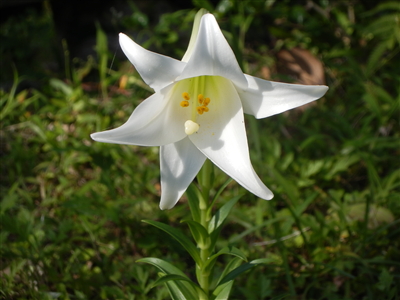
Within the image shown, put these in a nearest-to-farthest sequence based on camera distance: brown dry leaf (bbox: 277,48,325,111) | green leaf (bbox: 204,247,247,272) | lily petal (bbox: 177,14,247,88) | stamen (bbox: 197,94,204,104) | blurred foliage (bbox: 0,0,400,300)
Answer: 1. lily petal (bbox: 177,14,247,88)
2. green leaf (bbox: 204,247,247,272)
3. stamen (bbox: 197,94,204,104)
4. blurred foliage (bbox: 0,0,400,300)
5. brown dry leaf (bbox: 277,48,325,111)

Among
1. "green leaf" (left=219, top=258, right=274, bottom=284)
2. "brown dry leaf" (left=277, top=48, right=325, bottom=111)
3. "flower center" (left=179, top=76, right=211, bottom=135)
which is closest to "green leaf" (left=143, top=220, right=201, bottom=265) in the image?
"green leaf" (left=219, top=258, right=274, bottom=284)

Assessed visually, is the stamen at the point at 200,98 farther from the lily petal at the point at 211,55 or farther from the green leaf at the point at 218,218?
the green leaf at the point at 218,218

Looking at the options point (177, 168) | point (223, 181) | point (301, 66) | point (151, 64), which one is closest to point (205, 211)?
point (177, 168)

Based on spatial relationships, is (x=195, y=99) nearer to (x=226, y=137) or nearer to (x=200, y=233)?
(x=226, y=137)

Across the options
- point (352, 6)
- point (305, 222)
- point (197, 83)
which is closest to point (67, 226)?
point (197, 83)

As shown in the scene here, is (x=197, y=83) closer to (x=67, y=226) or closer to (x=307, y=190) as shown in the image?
(x=67, y=226)

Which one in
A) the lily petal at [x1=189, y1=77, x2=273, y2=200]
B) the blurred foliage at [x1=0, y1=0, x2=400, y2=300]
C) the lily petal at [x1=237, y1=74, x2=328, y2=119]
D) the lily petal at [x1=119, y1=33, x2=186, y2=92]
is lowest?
the blurred foliage at [x1=0, y1=0, x2=400, y2=300]

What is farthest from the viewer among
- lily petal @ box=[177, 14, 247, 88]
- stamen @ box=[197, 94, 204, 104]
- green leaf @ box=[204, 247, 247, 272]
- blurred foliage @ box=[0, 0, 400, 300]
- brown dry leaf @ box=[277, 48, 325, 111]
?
brown dry leaf @ box=[277, 48, 325, 111]

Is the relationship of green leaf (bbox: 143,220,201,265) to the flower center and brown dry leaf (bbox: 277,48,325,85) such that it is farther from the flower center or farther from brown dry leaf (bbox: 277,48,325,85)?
brown dry leaf (bbox: 277,48,325,85)
